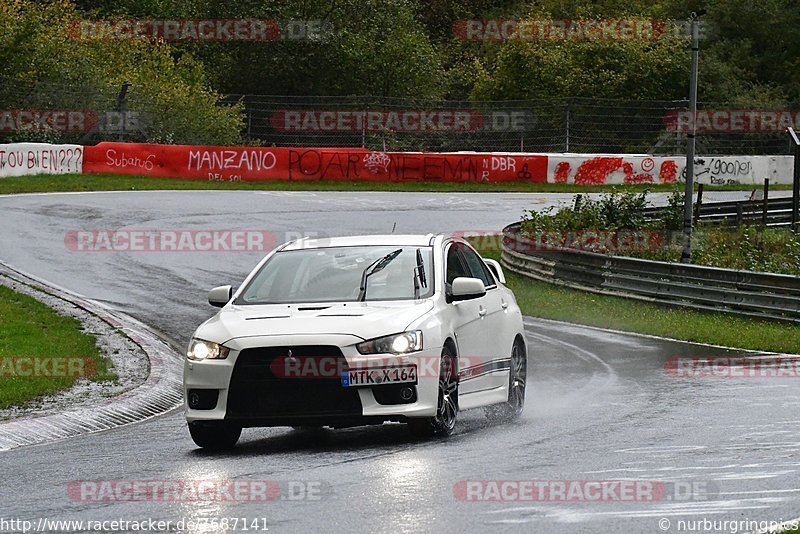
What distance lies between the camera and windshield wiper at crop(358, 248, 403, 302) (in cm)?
1128

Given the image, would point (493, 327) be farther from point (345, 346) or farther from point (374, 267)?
point (345, 346)

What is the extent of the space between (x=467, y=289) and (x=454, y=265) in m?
0.97

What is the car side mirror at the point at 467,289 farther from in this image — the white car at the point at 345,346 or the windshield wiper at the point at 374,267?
the windshield wiper at the point at 374,267

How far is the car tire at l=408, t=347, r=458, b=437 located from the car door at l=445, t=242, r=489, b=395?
0.63 feet

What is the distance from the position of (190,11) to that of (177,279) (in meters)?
47.3

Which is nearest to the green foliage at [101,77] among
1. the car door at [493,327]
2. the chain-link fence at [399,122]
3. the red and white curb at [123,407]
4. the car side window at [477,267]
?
the chain-link fence at [399,122]

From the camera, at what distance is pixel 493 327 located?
1207cm

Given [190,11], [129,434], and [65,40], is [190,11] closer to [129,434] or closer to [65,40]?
[65,40]

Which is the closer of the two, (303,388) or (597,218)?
(303,388)

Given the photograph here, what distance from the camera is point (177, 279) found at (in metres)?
24.7

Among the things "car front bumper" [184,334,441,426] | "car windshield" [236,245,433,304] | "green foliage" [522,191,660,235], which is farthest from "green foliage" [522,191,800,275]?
"car front bumper" [184,334,441,426]

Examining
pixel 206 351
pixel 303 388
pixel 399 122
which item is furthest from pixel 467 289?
pixel 399 122

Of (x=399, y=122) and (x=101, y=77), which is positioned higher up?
(x=101, y=77)

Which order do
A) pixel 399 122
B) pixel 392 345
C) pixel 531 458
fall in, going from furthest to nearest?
1. pixel 399 122
2. pixel 392 345
3. pixel 531 458
